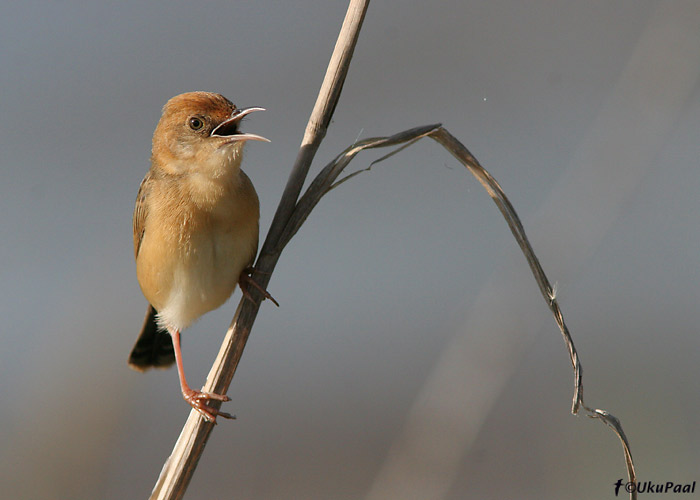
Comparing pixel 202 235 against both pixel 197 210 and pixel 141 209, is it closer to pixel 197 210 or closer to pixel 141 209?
pixel 197 210

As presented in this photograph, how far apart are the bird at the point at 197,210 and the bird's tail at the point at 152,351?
648 mm

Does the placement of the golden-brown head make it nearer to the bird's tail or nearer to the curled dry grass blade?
the curled dry grass blade

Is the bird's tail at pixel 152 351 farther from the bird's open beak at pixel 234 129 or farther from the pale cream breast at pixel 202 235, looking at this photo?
the bird's open beak at pixel 234 129

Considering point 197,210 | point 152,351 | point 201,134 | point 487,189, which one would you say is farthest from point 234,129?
point 152,351

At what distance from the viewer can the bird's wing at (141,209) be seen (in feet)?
8.96

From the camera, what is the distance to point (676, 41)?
8.60ft

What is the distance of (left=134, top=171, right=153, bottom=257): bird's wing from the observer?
108 inches

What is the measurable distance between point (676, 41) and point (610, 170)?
54 cm

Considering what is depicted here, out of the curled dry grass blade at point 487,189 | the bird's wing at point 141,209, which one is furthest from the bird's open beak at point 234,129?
the curled dry grass blade at point 487,189

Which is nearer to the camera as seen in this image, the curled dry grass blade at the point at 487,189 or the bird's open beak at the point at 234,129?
the curled dry grass blade at the point at 487,189

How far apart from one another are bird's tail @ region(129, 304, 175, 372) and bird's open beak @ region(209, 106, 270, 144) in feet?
3.97

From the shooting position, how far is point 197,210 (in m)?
2.53

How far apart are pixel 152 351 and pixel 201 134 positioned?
1.31 meters

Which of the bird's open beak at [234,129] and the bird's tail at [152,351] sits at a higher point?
the bird's open beak at [234,129]
